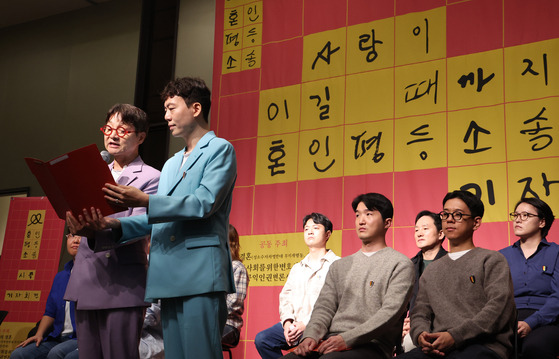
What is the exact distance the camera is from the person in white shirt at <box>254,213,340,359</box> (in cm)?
356

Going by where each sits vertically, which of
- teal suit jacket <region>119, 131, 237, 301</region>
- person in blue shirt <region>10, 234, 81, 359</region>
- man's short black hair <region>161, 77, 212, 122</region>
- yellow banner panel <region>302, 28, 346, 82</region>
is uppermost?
yellow banner panel <region>302, 28, 346, 82</region>

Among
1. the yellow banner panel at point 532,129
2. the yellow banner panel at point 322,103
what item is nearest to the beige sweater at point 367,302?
the yellow banner panel at point 532,129

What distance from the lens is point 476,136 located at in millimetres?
3652

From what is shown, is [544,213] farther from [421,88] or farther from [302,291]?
[302,291]

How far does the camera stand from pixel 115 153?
7.47 feet

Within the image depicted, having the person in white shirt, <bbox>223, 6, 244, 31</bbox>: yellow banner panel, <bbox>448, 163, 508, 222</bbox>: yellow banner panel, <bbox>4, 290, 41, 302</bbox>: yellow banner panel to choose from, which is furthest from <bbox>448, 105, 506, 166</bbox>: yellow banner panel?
<bbox>4, 290, 41, 302</bbox>: yellow banner panel

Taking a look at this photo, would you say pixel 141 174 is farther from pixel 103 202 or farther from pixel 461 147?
pixel 461 147

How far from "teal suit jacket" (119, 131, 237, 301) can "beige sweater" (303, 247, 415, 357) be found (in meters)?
0.72

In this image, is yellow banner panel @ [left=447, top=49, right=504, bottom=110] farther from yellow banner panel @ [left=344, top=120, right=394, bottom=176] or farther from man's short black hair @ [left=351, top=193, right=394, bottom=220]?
man's short black hair @ [left=351, top=193, right=394, bottom=220]

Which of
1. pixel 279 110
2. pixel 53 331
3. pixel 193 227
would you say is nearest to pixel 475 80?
pixel 279 110

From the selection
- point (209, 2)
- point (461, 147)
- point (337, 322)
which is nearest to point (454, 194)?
point (337, 322)

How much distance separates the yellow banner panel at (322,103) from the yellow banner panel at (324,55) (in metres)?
0.06

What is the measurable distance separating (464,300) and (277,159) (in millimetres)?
2314

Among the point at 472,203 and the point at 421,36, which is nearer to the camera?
the point at 472,203
